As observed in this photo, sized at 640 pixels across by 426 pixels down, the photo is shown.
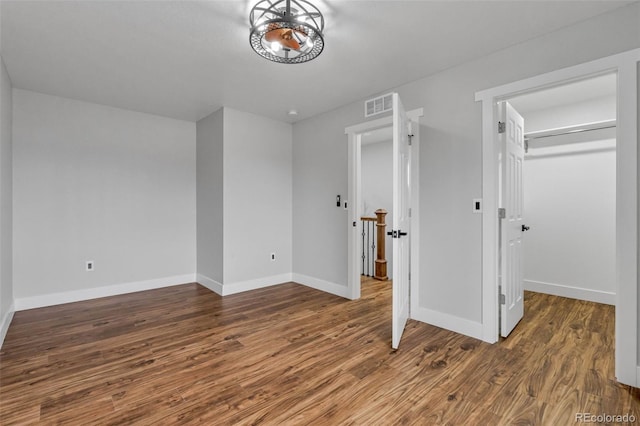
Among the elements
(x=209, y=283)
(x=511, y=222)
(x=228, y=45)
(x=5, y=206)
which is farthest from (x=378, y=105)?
(x=5, y=206)

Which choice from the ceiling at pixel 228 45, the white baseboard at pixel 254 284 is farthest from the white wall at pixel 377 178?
the ceiling at pixel 228 45

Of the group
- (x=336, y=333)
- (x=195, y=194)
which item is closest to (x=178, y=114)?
(x=195, y=194)

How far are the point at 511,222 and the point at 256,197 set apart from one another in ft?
10.4

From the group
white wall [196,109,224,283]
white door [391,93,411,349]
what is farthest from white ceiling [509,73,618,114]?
white wall [196,109,224,283]

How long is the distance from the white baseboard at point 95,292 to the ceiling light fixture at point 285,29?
3.68 meters

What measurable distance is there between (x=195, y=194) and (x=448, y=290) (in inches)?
152

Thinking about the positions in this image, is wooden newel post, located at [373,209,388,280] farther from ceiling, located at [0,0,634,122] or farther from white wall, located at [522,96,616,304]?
ceiling, located at [0,0,634,122]

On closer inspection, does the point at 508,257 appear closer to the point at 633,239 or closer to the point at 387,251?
the point at 633,239

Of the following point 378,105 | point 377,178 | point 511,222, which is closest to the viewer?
point 511,222

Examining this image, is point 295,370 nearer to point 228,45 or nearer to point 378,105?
point 228,45

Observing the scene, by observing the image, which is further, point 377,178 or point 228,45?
point 377,178

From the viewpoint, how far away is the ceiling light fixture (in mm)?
1881

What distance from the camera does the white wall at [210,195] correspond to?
4.18 m

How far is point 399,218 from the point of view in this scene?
2631 mm
